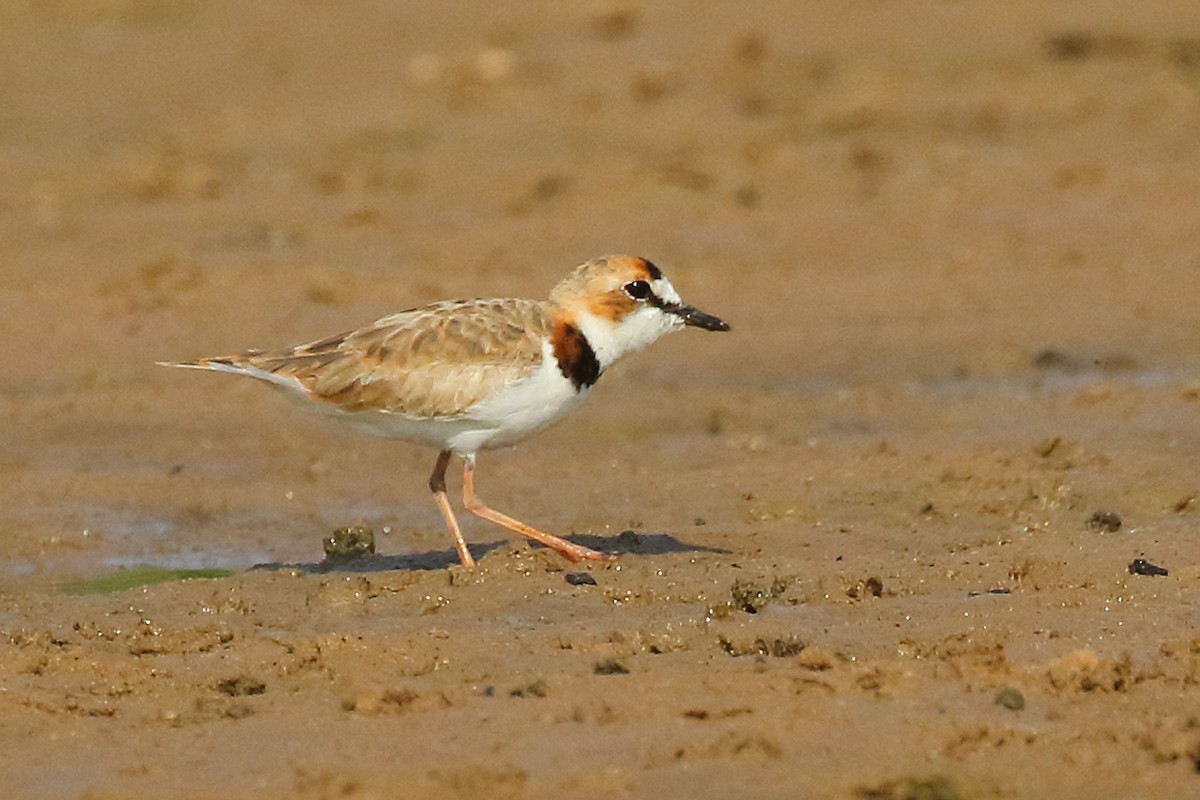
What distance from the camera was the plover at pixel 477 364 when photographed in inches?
312

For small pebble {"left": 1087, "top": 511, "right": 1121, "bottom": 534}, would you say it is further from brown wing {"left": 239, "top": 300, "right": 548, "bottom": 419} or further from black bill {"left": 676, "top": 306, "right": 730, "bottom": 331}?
brown wing {"left": 239, "top": 300, "right": 548, "bottom": 419}

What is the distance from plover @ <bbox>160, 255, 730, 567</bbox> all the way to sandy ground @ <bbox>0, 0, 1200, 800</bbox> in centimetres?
49

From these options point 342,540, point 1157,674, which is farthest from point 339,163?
point 1157,674

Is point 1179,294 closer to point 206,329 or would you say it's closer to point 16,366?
point 206,329

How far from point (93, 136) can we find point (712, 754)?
12730mm

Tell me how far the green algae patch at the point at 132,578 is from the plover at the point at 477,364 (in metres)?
0.80

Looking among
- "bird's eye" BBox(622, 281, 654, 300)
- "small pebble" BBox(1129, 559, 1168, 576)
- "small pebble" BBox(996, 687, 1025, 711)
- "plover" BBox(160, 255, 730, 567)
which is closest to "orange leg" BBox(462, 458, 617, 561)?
"plover" BBox(160, 255, 730, 567)

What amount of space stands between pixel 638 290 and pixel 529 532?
1.00m

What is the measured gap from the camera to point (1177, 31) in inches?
694

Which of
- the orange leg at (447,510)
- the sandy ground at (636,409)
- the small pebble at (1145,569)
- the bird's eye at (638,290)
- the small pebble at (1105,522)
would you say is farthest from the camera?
the small pebble at (1105,522)

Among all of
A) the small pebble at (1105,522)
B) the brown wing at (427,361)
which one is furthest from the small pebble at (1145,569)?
the brown wing at (427,361)

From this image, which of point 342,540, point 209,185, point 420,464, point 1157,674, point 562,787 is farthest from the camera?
point 209,185

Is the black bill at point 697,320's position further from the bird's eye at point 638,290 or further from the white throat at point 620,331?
the bird's eye at point 638,290

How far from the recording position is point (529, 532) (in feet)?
26.4
